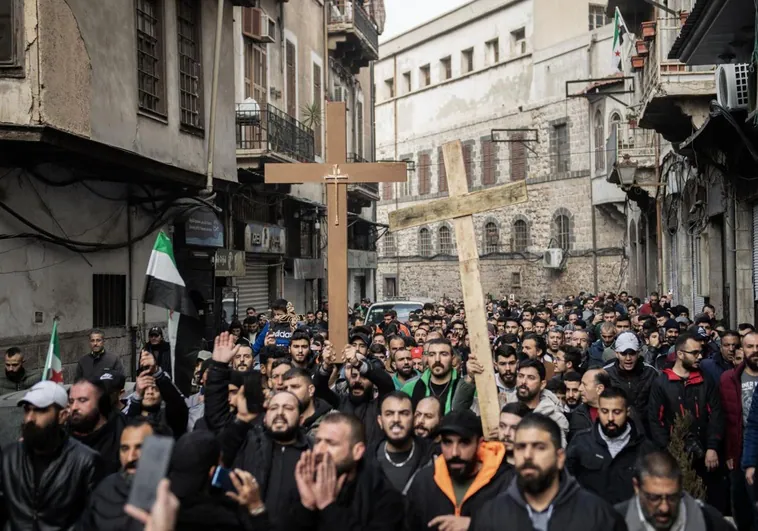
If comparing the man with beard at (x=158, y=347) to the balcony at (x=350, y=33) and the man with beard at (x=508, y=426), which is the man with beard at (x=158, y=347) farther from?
the balcony at (x=350, y=33)

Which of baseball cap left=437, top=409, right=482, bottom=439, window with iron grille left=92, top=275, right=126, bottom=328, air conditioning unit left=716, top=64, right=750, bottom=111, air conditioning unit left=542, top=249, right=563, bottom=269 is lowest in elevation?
baseball cap left=437, top=409, right=482, bottom=439

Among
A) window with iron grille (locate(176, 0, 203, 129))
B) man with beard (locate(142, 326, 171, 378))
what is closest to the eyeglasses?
man with beard (locate(142, 326, 171, 378))

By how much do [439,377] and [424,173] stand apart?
42386 mm

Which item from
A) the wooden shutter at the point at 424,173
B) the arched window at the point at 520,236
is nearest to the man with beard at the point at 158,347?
the arched window at the point at 520,236

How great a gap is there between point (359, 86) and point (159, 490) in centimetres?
3076

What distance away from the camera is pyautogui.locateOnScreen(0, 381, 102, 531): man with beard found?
5.16 m

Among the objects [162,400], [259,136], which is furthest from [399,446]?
[259,136]

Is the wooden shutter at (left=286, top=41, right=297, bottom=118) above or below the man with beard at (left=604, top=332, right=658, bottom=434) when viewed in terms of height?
above

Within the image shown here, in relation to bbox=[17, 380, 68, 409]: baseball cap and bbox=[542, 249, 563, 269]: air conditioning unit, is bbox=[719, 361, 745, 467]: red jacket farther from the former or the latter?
bbox=[542, 249, 563, 269]: air conditioning unit

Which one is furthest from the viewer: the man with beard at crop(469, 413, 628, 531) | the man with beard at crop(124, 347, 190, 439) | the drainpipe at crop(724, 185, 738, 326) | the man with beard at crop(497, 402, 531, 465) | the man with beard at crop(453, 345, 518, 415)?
the drainpipe at crop(724, 185, 738, 326)

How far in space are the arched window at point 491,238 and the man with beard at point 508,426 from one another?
126 ft

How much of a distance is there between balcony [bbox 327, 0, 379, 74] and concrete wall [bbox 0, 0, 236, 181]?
1215 cm

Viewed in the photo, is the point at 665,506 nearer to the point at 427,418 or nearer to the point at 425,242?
the point at 427,418

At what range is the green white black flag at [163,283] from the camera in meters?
9.28
